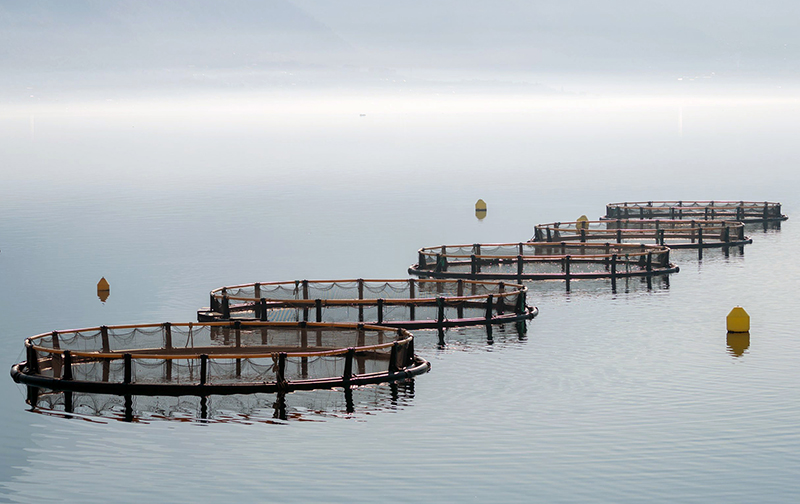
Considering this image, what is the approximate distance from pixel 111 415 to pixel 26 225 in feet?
301

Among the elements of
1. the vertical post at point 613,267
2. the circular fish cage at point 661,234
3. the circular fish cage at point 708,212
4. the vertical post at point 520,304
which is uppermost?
the circular fish cage at point 708,212

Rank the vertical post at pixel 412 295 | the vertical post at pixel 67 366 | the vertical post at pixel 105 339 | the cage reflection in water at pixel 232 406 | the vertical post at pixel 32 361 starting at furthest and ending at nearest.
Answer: the vertical post at pixel 412 295 → the vertical post at pixel 105 339 → the vertical post at pixel 32 361 → the vertical post at pixel 67 366 → the cage reflection in water at pixel 232 406

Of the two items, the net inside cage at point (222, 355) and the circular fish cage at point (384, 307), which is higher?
the circular fish cage at point (384, 307)

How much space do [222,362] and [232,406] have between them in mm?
3024

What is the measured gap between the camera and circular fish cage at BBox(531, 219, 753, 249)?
9656cm

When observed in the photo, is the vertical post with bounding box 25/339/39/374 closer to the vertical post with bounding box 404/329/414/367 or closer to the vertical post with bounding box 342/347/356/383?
the vertical post with bounding box 342/347/356/383

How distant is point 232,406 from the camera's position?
4747 cm

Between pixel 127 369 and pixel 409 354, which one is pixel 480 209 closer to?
pixel 409 354

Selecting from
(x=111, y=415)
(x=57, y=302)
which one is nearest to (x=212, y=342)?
(x=111, y=415)

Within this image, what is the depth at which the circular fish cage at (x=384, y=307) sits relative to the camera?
205ft

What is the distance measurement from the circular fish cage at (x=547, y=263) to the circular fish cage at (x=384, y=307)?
11.6 m

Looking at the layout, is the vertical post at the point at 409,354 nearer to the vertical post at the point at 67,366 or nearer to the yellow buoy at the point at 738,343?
the vertical post at the point at 67,366

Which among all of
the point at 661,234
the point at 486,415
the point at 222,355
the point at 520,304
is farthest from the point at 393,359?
the point at 661,234

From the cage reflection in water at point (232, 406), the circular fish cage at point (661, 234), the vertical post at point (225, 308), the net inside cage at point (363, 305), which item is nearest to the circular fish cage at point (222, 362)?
the cage reflection in water at point (232, 406)
